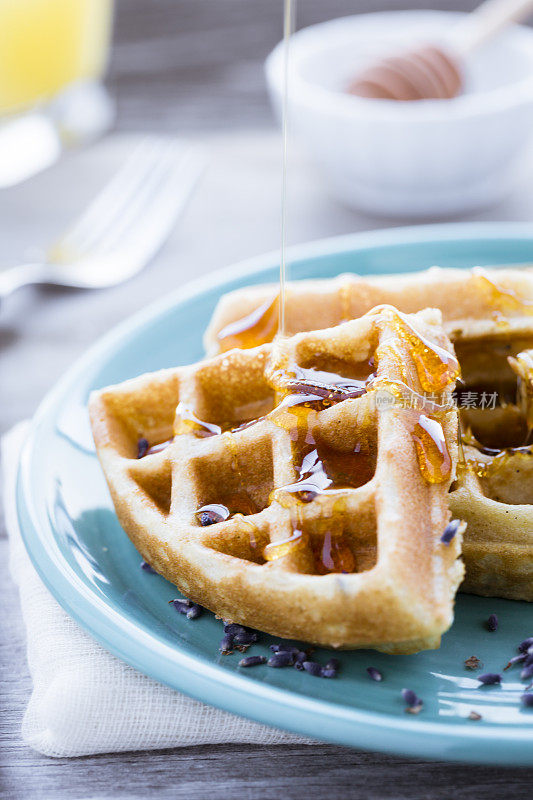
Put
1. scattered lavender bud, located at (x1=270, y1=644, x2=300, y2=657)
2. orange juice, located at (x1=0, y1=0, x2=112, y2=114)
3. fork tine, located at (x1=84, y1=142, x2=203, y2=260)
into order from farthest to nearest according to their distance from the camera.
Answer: orange juice, located at (x1=0, y1=0, x2=112, y2=114) < fork tine, located at (x1=84, y1=142, x2=203, y2=260) < scattered lavender bud, located at (x1=270, y1=644, x2=300, y2=657)

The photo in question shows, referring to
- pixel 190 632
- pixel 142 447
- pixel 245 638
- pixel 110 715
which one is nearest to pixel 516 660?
pixel 245 638

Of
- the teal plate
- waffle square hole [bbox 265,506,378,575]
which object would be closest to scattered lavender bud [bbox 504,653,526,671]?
the teal plate

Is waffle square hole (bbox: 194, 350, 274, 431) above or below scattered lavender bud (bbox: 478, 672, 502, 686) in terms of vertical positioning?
above

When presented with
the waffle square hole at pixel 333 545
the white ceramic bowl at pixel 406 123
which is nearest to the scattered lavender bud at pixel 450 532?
the waffle square hole at pixel 333 545

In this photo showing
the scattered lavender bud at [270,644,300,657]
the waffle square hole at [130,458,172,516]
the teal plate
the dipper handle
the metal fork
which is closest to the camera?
the teal plate

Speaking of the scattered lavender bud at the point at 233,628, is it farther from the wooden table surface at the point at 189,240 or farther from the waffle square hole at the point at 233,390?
the waffle square hole at the point at 233,390

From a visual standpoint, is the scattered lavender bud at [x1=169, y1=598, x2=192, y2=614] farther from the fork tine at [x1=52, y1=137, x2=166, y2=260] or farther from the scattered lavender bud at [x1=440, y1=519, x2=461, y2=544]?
the fork tine at [x1=52, y1=137, x2=166, y2=260]

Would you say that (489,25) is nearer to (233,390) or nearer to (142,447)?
(233,390)
